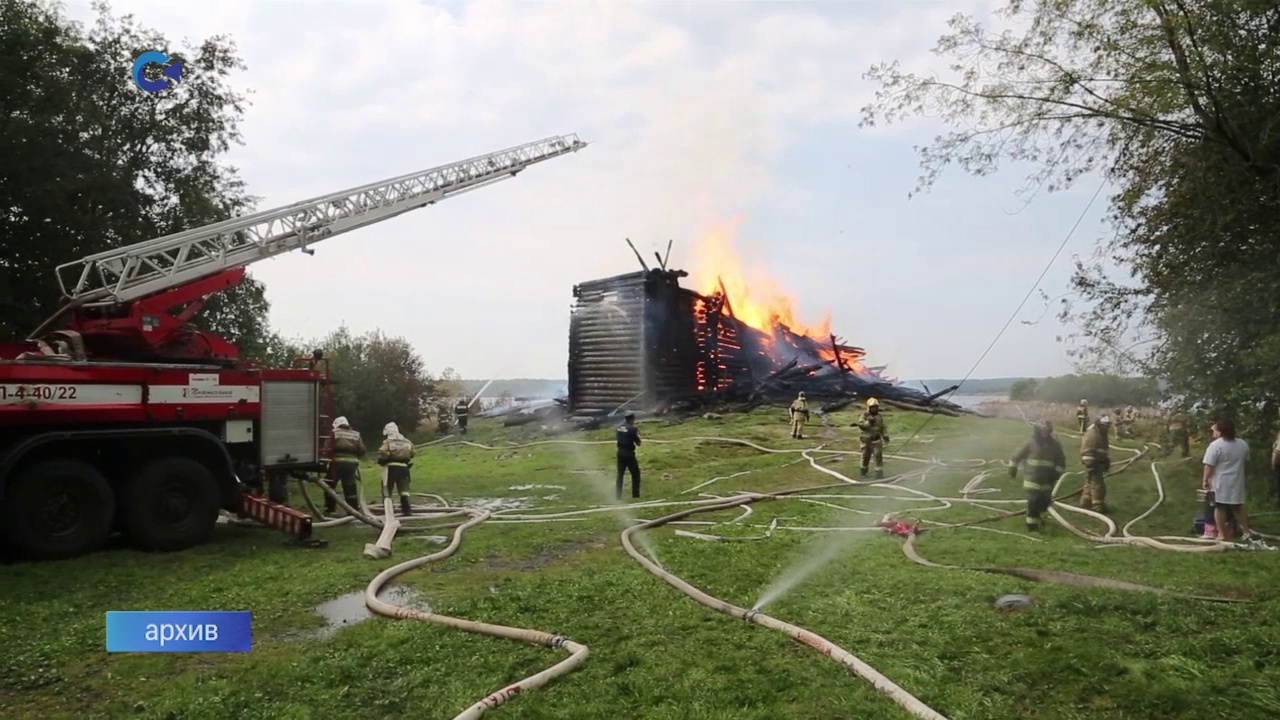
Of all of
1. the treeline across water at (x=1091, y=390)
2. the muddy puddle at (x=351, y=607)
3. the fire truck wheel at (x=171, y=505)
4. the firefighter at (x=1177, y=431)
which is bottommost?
the muddy puddle at (x=351, y=607)

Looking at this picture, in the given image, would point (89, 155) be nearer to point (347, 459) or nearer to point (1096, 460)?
point (347, 459)

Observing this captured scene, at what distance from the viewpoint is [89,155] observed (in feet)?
55.1

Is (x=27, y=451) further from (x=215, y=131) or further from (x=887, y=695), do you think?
(x=215, y=131)

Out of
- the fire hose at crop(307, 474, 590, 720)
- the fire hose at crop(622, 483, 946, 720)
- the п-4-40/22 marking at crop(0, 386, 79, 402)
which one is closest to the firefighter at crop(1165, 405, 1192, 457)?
the fire hose at crop(622, 483, 946, 720)

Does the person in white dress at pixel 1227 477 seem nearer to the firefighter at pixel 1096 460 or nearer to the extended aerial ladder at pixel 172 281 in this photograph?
the firefighter at pixel 1096 460

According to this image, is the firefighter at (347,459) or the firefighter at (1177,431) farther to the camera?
the firefighter at (347,459)

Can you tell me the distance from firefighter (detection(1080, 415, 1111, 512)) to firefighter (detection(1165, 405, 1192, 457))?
1.13 metres

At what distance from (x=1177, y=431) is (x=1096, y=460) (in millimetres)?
1819

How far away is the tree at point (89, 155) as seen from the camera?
619 inches

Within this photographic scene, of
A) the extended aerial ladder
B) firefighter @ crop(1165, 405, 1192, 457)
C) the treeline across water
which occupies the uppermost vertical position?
the extended aerial ladder

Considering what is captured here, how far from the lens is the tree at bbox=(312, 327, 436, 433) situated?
92.0ft

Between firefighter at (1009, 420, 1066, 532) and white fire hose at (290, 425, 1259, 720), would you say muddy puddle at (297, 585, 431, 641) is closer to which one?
white fire hose at (290, 425, 1259, 720)

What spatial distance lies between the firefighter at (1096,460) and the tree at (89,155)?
18.5m

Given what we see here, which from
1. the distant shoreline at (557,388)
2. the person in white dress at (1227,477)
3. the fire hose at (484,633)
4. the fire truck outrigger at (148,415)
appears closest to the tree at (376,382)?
the distant shoreline at (557,388)
